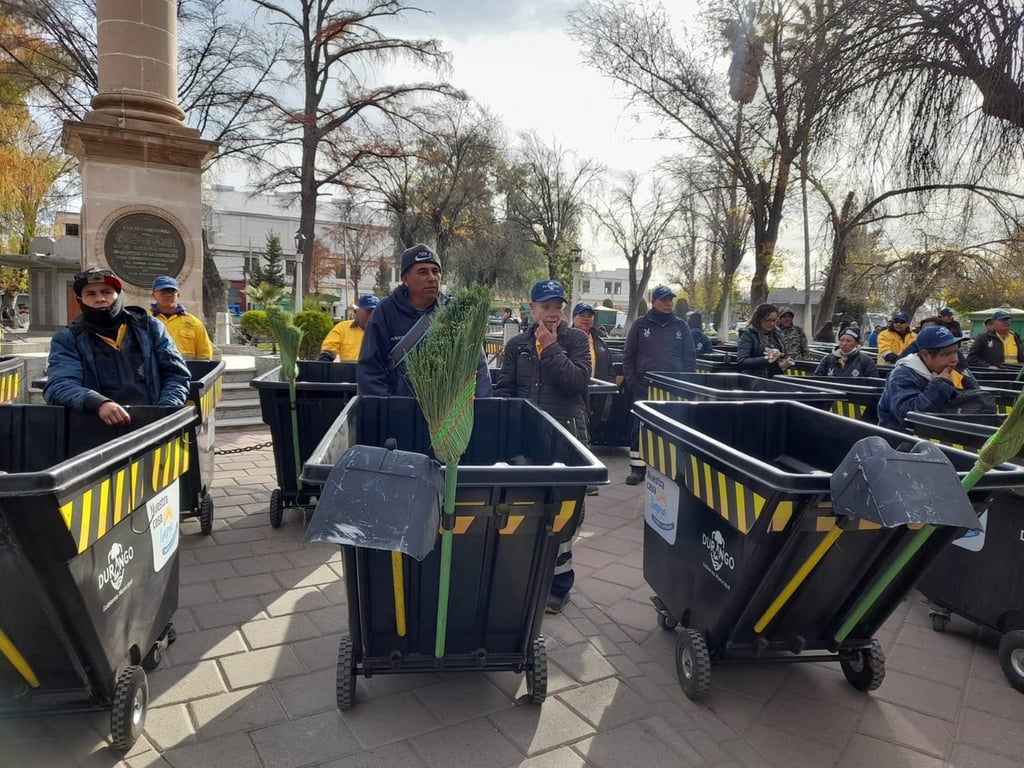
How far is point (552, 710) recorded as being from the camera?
106 inches

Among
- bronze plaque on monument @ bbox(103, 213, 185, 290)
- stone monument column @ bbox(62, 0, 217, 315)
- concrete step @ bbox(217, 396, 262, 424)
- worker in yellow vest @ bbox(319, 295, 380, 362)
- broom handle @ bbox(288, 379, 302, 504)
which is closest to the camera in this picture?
broom handle @ bbox(288, 379, 302, 504)

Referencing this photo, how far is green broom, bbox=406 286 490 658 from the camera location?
1985 millimetres

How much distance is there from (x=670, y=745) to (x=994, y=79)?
4568mm

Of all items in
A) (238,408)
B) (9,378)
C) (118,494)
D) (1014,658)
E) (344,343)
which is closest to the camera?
(118,494)

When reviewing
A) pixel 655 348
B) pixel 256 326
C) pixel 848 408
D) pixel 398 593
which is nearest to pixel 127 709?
pixel 398 593

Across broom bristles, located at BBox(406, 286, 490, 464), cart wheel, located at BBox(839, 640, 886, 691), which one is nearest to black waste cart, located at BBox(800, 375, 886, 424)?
cart wheel, located at BBox(839, 640, 886, 691)

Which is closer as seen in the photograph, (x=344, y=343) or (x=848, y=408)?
(x=848, y=408)

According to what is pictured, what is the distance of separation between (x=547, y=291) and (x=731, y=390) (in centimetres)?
205

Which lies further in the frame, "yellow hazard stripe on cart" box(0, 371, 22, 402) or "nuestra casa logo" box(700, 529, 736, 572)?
"yellow hazard stripe on cart" box(0, 371, 22, 402)

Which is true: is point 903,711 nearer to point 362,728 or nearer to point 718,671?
point 718,671

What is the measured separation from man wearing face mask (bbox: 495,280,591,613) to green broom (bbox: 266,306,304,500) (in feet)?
5.07

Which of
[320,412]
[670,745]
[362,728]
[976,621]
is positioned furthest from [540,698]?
[320,412]

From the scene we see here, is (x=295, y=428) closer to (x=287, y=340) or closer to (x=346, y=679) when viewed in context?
(x=287, y=340)

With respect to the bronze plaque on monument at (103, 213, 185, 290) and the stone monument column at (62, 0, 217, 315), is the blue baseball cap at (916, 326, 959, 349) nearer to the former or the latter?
the stone monument column at (62, 0, 217, 315)
